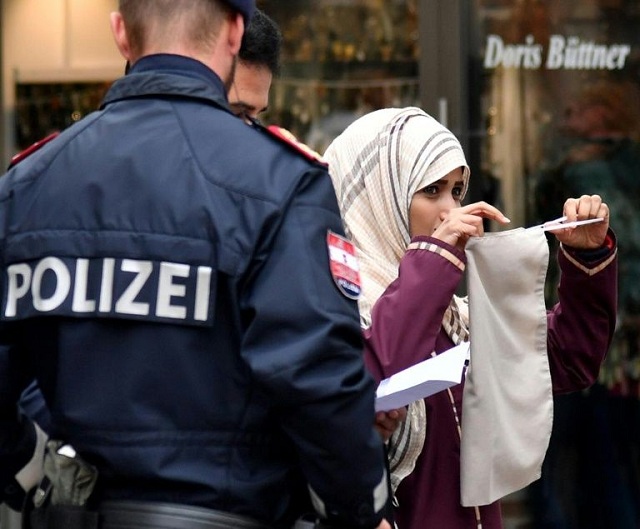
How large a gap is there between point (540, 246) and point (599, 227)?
0.16m

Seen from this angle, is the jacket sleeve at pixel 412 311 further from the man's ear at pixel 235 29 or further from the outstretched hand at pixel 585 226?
the man's ear at pixel 235 29

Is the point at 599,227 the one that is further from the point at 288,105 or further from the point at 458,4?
the point at 288,105

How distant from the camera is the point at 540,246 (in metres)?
3.00

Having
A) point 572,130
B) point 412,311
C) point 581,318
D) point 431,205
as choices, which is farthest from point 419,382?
point 572,130

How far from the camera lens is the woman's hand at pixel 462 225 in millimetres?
2848

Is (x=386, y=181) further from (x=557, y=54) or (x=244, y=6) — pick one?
(x=557, y=54)

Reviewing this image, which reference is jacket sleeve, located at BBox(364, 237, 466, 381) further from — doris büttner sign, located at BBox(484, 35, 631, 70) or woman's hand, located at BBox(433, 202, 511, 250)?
doris büttner sign, located at BBox(484, 35, 631, 70)

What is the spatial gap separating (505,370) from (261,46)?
3.57 ft

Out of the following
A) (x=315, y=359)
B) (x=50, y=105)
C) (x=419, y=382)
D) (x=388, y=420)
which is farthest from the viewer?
(x=50, y=105)

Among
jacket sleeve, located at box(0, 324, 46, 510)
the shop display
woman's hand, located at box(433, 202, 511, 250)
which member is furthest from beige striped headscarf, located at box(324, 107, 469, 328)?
the shop display

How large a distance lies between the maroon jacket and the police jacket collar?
0.69 m

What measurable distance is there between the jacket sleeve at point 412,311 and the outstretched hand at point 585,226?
35 cm

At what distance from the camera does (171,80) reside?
2.25 metres

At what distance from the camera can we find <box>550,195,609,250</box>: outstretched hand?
303 cm
